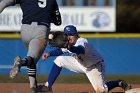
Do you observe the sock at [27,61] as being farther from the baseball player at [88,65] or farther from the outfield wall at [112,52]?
the outfield wall at [112,52]

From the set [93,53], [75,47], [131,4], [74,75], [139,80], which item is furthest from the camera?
[131,4]

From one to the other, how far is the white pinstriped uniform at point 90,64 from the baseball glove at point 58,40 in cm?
56

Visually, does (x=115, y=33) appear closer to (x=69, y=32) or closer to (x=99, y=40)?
(x=99, y=40)

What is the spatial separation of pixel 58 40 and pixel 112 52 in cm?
642

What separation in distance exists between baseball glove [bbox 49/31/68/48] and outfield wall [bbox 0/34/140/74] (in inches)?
237

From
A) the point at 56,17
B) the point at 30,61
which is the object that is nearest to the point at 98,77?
the point at 56,17

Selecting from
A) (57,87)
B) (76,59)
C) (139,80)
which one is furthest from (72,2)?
(76,59)

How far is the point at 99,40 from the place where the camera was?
1455cm

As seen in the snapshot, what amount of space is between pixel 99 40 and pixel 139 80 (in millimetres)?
1946

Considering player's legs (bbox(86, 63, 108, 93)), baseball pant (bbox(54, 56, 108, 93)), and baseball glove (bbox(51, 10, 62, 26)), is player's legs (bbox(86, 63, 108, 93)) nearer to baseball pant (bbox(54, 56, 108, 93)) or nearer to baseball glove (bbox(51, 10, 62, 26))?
baseball pant (bbox(54, 56, 108, 93))

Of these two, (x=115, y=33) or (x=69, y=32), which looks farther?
(x=115, y=33)

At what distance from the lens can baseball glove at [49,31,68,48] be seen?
8.19 meters

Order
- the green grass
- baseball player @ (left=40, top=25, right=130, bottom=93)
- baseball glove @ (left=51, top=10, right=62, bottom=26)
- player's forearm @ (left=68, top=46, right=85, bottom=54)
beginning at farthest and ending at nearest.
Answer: the green grass → baseball player @ (left=40, top=25, right=130, bottom=93) → baseball glove @ (left=51, top=10, right=62, bottom=26) → player's forearm @ (left=68, top=46, right=85, bottom=54)

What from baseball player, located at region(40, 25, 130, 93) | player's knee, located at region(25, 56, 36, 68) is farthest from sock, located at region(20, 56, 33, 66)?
baseball player, located at region(40, 25, 130, 93)
